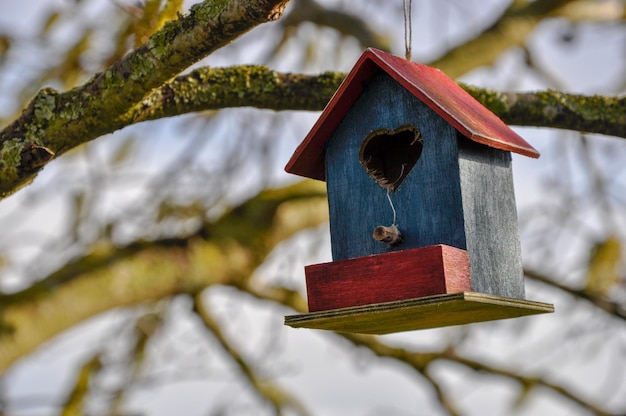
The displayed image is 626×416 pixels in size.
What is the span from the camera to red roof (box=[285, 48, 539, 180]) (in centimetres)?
246

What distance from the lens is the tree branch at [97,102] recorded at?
2291 mm

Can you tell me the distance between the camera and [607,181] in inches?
213

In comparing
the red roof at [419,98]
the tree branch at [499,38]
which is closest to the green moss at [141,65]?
the red roof at [419,98]

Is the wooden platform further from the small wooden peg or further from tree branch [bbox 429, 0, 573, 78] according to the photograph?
tree branch [bbox 429, 0, 573, 78]

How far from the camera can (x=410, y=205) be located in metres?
2.50

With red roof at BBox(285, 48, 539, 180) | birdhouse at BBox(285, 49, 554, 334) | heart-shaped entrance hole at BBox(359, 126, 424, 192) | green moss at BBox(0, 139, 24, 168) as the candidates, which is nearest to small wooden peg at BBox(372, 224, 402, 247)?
birdhouse at BBox(285, 49, 554, 334)

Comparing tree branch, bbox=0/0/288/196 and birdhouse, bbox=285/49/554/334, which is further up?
tree branch, bbox=0/0/288/196

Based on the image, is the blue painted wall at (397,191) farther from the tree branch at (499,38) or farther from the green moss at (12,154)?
the tree branch at (499,38)

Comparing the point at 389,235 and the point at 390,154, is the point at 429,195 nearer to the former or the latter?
the point at 389,235

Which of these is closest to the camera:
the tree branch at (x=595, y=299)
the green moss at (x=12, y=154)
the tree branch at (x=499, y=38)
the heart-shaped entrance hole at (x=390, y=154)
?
the green moss at (x=12, y=154)

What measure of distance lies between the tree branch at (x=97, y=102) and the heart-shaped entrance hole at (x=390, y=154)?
22.9 inches

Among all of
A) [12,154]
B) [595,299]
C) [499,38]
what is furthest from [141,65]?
[499,38]

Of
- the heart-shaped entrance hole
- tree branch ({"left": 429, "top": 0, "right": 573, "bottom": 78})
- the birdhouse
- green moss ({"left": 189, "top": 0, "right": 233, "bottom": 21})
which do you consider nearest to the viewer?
green moss ({"left": 189, "top": 0, "right": 233, "bottom": 21})

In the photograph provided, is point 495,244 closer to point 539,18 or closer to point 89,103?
point 89,103
